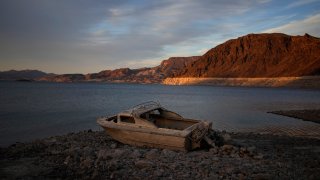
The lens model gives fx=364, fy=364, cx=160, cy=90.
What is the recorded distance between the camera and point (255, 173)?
415 inches

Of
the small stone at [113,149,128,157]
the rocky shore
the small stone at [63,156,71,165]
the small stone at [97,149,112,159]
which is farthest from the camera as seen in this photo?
the small stone at [113,149,128,157]

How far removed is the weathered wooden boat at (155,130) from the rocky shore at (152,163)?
383 millimetres

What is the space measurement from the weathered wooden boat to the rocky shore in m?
0.38

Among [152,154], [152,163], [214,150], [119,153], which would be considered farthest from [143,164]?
[214,150]

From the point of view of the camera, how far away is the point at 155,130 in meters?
13.9

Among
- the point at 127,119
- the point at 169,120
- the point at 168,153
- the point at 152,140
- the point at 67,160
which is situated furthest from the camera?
the point at 169,120

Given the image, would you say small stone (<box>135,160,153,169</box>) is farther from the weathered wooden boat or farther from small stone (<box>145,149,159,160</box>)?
the weathered wooden boat

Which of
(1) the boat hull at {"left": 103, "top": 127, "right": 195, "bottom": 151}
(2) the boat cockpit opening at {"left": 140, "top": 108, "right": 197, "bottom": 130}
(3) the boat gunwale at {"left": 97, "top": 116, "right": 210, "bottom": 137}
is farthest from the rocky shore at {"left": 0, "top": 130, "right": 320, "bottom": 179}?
(2) the boat cockpit opening at {"left": 140, "top": 108, "right": 197, "bottom": 130}

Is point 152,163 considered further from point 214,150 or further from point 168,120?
point 168,120

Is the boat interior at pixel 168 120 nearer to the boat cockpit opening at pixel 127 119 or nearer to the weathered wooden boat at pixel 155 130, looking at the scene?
the weathered wooden boat at pixel 155 130

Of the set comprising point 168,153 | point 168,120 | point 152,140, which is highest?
point 168,120

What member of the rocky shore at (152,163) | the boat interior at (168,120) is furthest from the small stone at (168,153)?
the boat interior at (168,120)

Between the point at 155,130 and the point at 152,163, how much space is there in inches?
101

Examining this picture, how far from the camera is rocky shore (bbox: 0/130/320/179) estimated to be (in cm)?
1046
